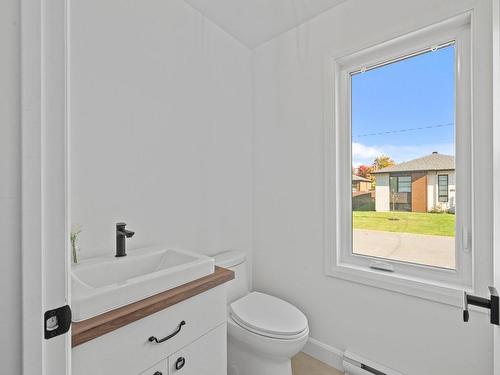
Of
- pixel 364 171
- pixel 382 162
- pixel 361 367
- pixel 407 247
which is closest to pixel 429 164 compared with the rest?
pixel 382 162

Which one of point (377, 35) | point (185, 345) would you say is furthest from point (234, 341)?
point (377, 35)

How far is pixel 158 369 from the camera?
90 centimetres

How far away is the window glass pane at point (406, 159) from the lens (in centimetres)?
137

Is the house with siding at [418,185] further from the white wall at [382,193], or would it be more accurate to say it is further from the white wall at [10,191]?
the white wall at [10,191]

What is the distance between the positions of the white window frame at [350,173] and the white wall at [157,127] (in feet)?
2.35

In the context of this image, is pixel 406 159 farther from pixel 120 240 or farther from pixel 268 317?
pixel 120 240

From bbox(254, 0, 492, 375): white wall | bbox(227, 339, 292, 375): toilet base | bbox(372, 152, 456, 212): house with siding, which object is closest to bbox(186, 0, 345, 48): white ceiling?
bbox(254, 0, 492, 375): white wall

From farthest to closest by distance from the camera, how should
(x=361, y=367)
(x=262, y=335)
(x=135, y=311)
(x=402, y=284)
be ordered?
(x=361, y=367)
(x=402, y=284)
(x=262, y=335)
(x=135, y=311)

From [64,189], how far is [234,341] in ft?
4.40

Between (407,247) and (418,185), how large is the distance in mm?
381

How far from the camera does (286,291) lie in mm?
1889

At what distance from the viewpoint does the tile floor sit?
5.21 feet

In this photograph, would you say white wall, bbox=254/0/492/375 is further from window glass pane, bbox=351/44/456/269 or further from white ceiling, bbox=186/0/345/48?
window glass pane, bbox=351/44/456/269

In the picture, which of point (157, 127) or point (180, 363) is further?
point (157, 127)
